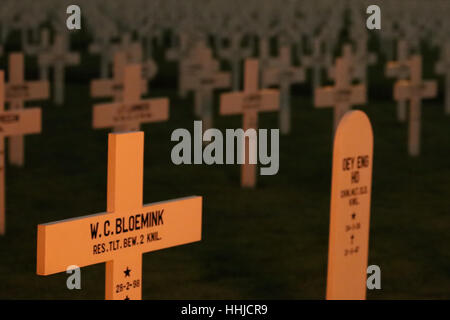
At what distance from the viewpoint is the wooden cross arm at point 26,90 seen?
452 inches

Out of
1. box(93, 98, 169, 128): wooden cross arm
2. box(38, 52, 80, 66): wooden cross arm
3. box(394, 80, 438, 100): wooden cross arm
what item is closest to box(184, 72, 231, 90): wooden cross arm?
box(394, 80, 438, 100): wooden cross arm

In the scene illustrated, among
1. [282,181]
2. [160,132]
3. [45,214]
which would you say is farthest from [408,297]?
[160,132]

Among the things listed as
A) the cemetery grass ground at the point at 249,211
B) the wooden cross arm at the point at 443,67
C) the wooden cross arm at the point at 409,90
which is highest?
the wooden cross arm at the point at 443,67

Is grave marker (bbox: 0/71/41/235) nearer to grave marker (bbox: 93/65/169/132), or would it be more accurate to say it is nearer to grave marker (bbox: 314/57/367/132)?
grave marker (bbox: 93/65/169/132)

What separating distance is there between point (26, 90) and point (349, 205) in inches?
256

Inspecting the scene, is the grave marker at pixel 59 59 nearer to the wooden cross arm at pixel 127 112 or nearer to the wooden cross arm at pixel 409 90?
the wooden cross arm at pixel 409 90

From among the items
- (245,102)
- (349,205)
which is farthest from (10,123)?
(349,205)

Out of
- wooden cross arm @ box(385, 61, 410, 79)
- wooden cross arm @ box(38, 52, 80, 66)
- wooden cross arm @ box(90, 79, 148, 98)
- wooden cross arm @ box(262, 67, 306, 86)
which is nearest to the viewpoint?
wooden cross arm @ box(90, 79, 148, 98)

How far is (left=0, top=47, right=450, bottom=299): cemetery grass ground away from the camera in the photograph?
7723 mm

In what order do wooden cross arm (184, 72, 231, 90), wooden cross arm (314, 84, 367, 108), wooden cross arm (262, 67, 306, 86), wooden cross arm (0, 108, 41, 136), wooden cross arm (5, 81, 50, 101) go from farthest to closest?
1. wooden cross arm (262, 67, 306, 86)
2. wooden cross arm (184, 72, 231, 90)
3. wooden cross arm (314, 84, 367, 108)
4. wooden cross arm (5, 81, 50, 101)
5. wooden cross arm (0, 108, 41, 136)

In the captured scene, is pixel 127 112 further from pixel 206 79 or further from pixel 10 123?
pixel 206 79

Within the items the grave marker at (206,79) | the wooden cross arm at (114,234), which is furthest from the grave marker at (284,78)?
the wooden cross arm at (114,234)

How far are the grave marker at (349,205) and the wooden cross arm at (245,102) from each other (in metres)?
5.20

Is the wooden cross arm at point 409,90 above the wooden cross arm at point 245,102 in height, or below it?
above
